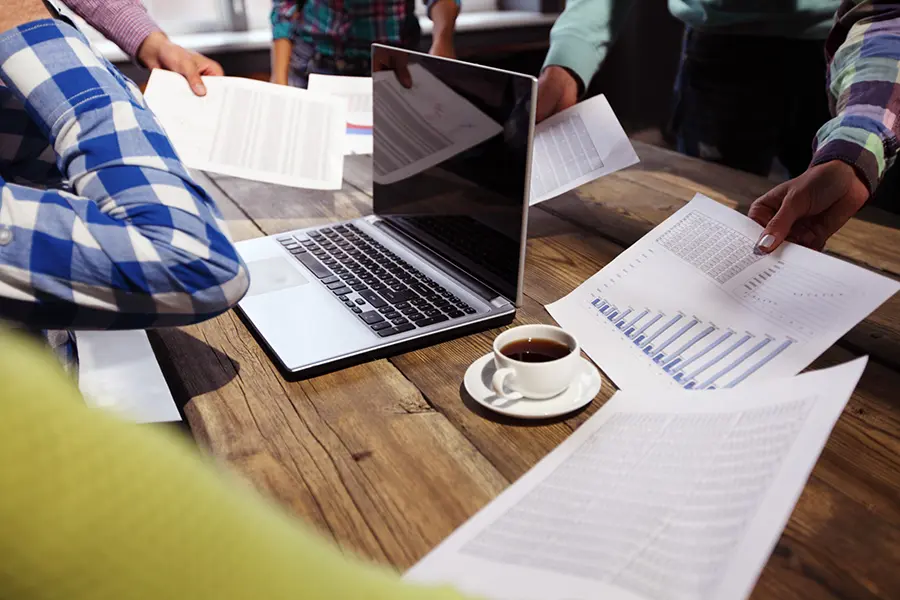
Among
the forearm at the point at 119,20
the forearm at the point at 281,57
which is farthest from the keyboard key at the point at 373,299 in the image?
the forearm at the point at 281,57

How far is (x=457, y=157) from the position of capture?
954 mm

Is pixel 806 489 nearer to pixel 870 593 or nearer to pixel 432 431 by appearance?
pixel 870 593

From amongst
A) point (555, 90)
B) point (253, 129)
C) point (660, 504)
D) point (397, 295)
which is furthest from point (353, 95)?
point (660, 504)

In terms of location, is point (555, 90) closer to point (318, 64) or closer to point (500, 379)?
point (500, 379)

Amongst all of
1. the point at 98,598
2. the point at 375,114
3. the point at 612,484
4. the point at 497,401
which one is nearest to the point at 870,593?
the point at 612,484

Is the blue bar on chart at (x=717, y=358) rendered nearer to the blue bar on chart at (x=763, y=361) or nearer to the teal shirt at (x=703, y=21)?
the blue bar on chart at (x=763, y=361)

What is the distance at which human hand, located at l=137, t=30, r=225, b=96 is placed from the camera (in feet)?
3.92

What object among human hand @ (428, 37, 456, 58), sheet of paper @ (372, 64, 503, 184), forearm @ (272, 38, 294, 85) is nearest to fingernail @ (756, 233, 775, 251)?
sheet of paper @ (372, 64, 503, 184)

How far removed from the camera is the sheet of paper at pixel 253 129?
1127 mm

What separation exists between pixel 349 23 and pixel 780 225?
61.0 inches

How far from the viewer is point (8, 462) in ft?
0.56

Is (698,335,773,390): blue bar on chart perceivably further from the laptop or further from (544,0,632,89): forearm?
(544,0,632,89): forearm

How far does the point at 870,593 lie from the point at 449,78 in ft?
2.44

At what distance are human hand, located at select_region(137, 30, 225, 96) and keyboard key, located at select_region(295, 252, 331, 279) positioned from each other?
0.38 metres
